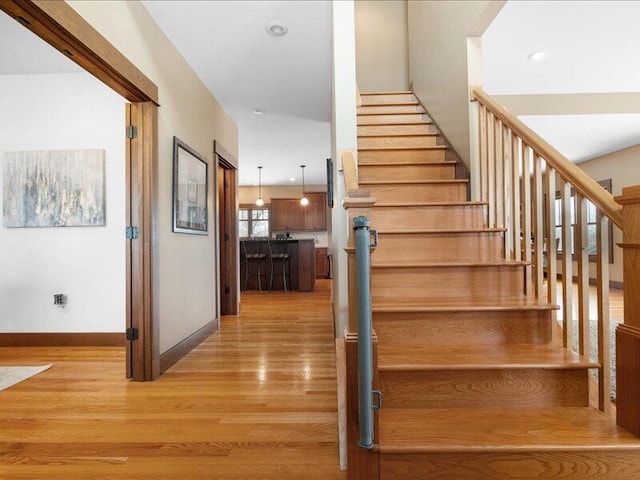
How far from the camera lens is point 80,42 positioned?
66.8 inches

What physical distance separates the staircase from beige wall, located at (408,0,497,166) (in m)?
0.60

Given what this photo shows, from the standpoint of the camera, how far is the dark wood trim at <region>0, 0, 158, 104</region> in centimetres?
146

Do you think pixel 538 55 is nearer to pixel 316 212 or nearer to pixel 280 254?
pixel 280 254

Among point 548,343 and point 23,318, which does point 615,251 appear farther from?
point 23,318

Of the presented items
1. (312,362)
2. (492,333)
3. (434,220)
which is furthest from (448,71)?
(312,362)

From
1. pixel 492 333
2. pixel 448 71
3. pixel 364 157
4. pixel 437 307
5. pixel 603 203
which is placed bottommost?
pixel 492 333

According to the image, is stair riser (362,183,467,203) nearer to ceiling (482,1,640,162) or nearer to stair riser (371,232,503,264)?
stair riser (371,232,503,264)

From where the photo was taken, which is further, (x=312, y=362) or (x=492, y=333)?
(x=312, y=362)

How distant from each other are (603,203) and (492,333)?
760 mm

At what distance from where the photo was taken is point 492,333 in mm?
1749

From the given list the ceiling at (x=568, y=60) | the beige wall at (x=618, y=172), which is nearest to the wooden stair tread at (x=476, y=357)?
the ceiling at (x=568, y=60)

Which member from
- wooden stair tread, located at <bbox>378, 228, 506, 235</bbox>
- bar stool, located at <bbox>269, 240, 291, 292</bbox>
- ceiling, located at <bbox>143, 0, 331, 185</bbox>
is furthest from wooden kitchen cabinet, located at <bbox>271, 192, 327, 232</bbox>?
wooden stair tread, located at <bbox>378, 228, 506, 235</bbox>

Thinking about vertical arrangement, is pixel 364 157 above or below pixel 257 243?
above

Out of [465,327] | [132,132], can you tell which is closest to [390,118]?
[132,132]
